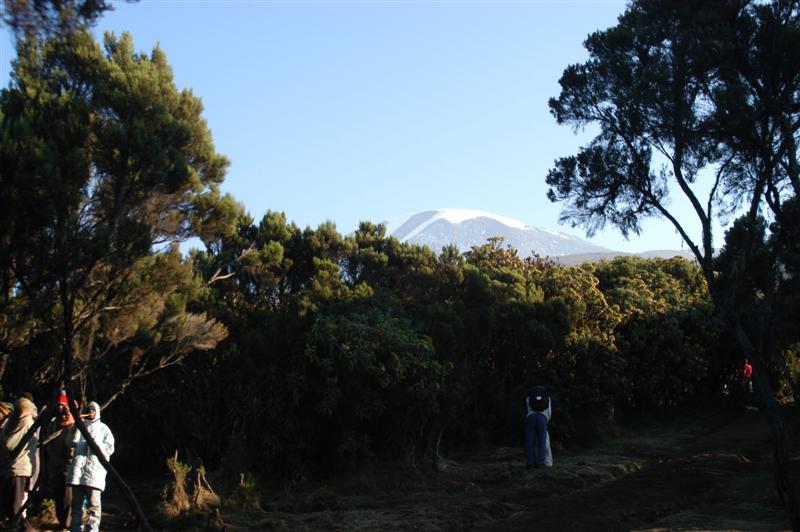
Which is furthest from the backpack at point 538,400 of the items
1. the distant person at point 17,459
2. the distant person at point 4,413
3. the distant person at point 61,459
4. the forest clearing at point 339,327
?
Answer: the distant person at point 4,413

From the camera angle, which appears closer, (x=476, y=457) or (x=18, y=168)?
(x=18, y=168)

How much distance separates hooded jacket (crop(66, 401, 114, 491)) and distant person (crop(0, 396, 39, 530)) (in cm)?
68

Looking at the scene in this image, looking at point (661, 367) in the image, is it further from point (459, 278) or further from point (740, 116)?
point (740, 116)

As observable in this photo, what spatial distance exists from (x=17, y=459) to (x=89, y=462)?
0.95 m

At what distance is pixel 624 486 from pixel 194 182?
8.49 metres

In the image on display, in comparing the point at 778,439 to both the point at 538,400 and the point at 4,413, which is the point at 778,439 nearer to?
the point at 538,400

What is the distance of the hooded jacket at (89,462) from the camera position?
8.45 m

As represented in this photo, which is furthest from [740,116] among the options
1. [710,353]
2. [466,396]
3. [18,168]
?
[710,353]

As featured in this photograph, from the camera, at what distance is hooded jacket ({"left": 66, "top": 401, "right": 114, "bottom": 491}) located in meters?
8.45

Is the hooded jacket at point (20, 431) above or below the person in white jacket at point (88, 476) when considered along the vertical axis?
above

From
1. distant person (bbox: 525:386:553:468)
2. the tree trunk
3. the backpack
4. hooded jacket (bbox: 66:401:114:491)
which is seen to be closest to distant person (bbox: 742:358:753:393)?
the backpack

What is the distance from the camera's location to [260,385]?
41.1ft

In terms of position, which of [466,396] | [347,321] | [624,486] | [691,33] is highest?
[691,33]

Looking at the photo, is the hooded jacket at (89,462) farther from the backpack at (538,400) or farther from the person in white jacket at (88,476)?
the backpack at (538,400)
